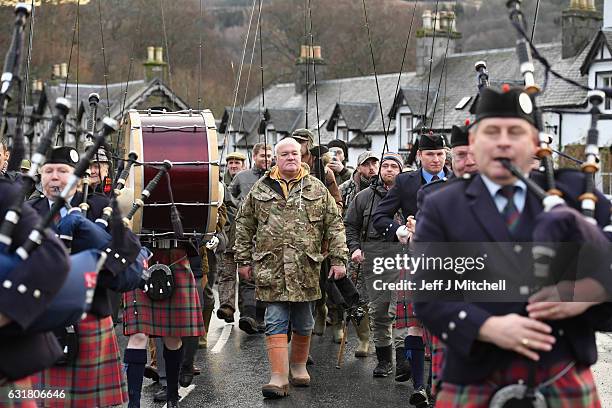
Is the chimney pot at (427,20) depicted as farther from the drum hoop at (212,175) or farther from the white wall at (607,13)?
the drum hoop at (212,175)

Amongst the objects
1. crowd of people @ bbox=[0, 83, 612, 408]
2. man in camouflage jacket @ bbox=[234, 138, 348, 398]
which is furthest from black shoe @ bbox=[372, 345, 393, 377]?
man in camouflage jacket @ bbox=[234, 138, 348, 398]

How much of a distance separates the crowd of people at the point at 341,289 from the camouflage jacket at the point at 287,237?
0.4 inches

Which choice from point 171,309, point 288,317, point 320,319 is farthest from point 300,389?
point 320,319

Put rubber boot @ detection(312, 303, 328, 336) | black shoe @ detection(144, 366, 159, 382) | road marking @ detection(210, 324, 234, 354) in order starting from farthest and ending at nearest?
1. rubber boot @ detection(312, 303, 328, 336)
2. road marking @ detection(210, 324, 234, 354)
3. black shoe @ detection(144, 366, 159, 382)

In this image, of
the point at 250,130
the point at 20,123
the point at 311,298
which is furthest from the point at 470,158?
the point at 250,130

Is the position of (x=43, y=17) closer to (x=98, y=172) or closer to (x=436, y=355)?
(x=98, y=172)

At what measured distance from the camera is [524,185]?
139 inches

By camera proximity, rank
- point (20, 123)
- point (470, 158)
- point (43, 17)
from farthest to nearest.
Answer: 1. point (43, 17)
2. point (470, 158)
3. point (20, 123)

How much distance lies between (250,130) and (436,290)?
39067 millimetres

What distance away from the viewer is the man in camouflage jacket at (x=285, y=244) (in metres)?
7.65

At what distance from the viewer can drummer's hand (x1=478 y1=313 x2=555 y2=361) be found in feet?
10.8

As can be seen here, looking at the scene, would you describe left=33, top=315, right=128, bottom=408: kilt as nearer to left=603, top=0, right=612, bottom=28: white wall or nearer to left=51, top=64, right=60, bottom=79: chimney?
left=603, top=0, right=612, bottom=28: white wall

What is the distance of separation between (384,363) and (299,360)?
806 millimetres

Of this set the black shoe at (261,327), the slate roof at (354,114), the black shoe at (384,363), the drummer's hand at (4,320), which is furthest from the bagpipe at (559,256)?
the slate roof at (354,114)
